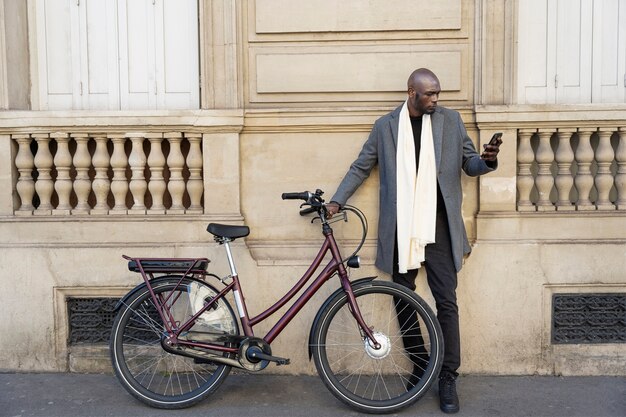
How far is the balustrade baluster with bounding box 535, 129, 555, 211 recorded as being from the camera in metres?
5.22

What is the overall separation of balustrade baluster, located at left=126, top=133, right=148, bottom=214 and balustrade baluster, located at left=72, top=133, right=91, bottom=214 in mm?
347

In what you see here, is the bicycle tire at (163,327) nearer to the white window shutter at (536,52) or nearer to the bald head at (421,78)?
the bald head at (421,78)

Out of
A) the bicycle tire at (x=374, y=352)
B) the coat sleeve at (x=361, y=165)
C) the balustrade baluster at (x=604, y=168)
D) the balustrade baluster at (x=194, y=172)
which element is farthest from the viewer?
the balustrade baluster at (x=194, y=172)

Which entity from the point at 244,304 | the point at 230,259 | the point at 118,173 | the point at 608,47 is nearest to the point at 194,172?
the point at 118,173

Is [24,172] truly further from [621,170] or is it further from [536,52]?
[621,170]

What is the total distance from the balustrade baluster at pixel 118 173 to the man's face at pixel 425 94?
2258mm

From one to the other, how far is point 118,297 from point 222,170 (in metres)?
1.29

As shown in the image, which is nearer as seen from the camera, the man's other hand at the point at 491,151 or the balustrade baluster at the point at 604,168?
the man's other hand at the point at 491,151

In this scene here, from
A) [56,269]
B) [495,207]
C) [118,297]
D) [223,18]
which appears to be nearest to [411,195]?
[495,207]

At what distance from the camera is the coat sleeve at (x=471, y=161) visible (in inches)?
185

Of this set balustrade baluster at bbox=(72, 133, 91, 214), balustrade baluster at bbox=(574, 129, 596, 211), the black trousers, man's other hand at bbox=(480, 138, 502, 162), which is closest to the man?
the black trousers

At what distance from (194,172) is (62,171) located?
1046 mm

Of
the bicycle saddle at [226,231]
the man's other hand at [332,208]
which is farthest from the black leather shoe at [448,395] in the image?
the bicycle saddle at [226,231]

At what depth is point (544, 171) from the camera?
528 centimetres
